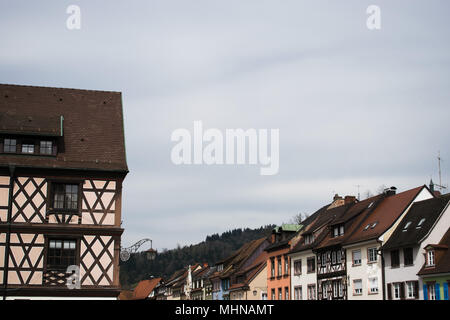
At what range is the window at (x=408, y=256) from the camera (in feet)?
160

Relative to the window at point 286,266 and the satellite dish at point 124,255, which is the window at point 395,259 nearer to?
the window at point 286,266

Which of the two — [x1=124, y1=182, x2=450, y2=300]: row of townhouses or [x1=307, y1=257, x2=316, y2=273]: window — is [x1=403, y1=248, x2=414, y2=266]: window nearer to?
[x1=124, y1=182, x2=450, y2=300]: row of townhouses

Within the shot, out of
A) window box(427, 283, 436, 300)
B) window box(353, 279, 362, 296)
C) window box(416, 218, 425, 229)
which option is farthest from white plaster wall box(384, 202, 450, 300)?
window box(353, 279, 362, 296)

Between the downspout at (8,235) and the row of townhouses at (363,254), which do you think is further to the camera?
the row of townhouses at (363,254)

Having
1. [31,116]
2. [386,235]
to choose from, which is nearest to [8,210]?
[31,116]

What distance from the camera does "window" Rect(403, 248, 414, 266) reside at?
160ft

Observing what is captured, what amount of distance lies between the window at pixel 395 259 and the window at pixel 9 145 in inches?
1181

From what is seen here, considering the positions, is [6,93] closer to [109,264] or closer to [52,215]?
[52,215]

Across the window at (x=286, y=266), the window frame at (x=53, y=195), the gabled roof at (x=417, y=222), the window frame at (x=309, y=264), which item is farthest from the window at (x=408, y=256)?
the window frame at (x=53, y=195)

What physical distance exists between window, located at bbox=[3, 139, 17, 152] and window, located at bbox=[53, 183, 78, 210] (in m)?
2.98

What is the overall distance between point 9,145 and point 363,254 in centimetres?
3169

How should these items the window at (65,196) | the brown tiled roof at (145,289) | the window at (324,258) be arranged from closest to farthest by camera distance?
the window at (65,196)
the window at (324,258)
the brown tiled roof at (145,289)

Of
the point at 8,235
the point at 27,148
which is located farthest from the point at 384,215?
the point at 8,235

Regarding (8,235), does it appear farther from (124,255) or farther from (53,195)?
(124,255)
